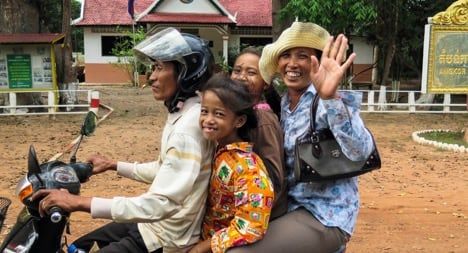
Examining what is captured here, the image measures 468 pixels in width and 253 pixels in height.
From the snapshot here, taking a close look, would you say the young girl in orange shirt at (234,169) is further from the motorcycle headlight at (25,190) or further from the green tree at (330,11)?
the green tree at (330,11)

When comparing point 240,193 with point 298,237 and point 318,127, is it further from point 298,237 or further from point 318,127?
point 318,127

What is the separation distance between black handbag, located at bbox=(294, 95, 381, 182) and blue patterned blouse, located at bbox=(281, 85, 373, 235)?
0.03 meters

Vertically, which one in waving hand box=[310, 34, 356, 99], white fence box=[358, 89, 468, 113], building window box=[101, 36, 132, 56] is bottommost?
white fence box=[358, 89, 468, 113]

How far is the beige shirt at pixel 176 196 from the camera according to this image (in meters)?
2.00

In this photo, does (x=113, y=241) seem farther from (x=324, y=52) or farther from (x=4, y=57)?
(x=4, y=57)

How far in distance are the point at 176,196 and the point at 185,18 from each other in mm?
25108

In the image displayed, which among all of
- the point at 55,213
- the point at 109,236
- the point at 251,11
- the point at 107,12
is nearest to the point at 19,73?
the point at 109,236

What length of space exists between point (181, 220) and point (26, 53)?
12.9m

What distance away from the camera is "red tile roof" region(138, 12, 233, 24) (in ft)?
85.8

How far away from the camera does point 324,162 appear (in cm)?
210

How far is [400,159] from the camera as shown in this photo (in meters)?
9.07

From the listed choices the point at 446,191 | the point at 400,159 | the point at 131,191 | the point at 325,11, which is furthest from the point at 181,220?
the point at 325,11

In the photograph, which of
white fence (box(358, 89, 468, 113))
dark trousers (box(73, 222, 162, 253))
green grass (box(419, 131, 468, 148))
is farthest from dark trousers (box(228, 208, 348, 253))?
white fence (box(358, 89, 468, 113))

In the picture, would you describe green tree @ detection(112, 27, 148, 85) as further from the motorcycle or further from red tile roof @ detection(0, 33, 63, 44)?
the motorcycle
